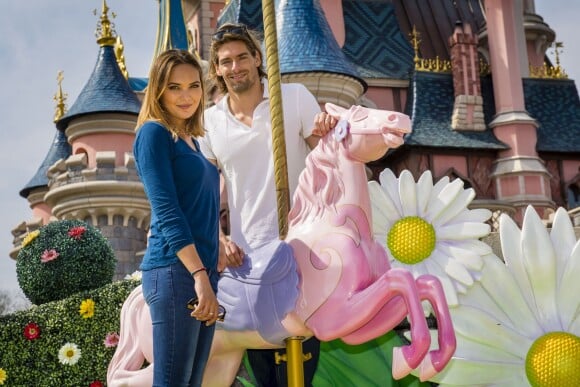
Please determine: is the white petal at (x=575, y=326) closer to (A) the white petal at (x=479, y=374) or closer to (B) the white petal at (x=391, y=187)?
(A) the white petal at (x=479, y=374)

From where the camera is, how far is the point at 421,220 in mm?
4582

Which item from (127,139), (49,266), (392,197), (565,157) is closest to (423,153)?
(565,157)

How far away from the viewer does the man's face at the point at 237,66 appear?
10.6 feet

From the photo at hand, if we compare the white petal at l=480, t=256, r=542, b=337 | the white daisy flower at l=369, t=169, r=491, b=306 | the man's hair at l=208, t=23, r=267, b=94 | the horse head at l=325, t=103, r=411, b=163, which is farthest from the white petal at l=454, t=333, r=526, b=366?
the man's hair at l=208, t=23, r=267, b=94

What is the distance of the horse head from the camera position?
2.97 m

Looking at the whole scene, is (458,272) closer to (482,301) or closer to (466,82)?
(482,301)

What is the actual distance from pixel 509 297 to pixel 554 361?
0.31 metres

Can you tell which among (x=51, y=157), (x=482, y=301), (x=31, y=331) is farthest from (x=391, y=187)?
(x=51, y=157)

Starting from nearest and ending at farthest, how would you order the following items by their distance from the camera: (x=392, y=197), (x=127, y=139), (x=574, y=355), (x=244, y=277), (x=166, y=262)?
(x=166, y=262) < (x=244, y=277) < (x=574, y=355) < (x=392, y=197) < (x=127, y=139)

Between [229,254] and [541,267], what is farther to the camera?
[541,267]

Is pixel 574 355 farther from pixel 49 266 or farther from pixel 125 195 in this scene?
pixel 125 195

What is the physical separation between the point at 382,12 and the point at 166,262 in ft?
56.4

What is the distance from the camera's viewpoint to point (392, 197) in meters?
4.59

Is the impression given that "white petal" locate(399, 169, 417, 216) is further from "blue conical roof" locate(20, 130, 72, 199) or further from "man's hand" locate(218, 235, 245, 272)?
"blue conical roof" locate(20, 130, 72, 199)
